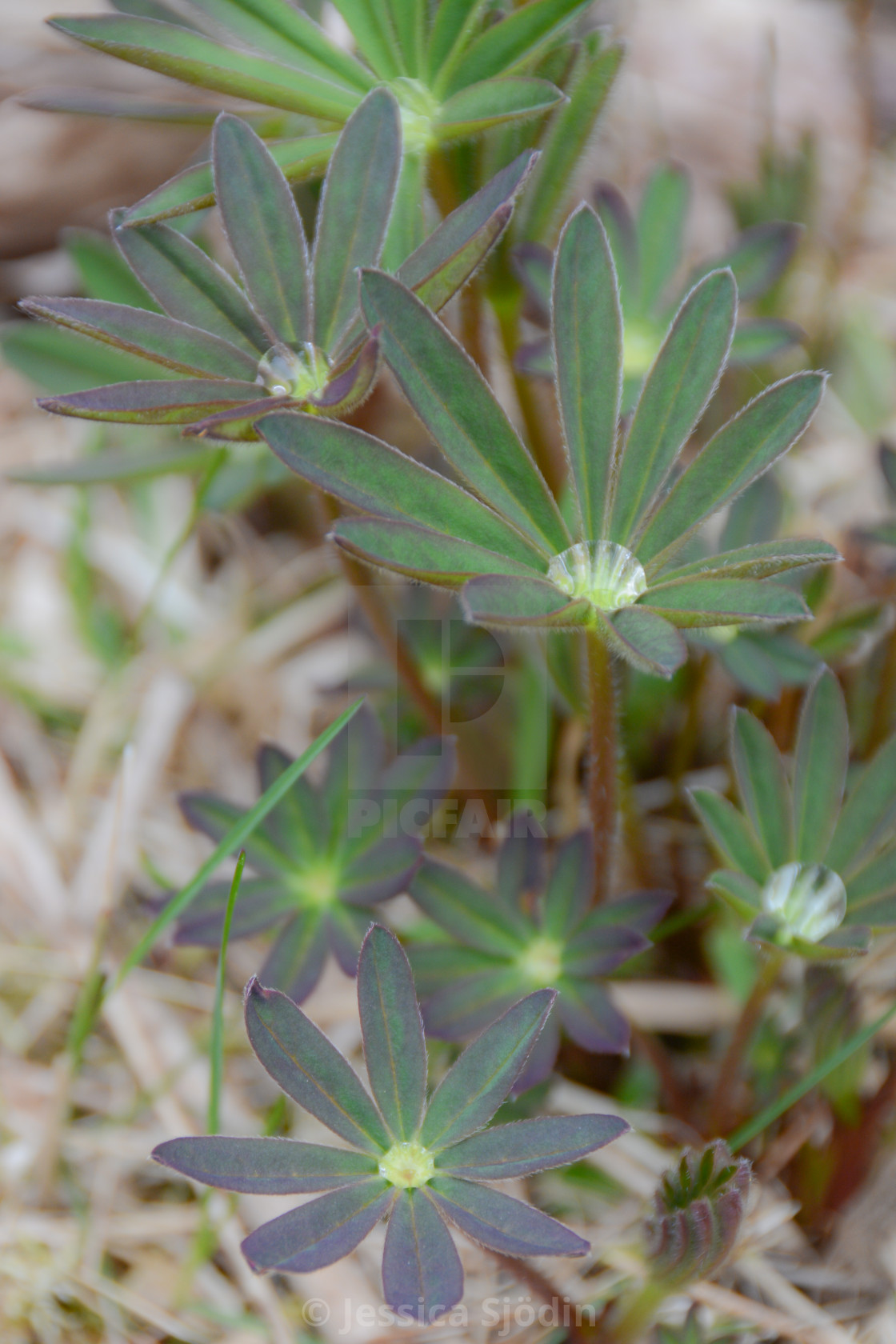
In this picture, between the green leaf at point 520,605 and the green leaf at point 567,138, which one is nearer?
the green leaf at point 520,605

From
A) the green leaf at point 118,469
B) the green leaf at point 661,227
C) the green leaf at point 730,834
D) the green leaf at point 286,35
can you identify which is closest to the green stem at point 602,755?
the green leaf at point 730,834

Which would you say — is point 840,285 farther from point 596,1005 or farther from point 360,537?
point 360,537

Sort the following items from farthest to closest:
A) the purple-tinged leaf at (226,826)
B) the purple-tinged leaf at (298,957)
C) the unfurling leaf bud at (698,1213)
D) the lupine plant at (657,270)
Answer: the lupine plant at (657,270), the purple-tinged leaf at (226,826), the purple-tinged leaf at (298,957), the unfurling leaf bud at (698,1213)

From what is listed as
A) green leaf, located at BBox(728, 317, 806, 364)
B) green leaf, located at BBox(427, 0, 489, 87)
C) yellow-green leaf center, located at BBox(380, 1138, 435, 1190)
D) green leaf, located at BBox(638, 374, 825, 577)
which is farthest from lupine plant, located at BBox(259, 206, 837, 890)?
green leaf, located at BBox(728, 317, 806, 364)

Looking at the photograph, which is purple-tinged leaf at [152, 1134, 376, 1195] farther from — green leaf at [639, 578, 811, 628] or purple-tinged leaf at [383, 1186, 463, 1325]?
green leaf at [639, 578, 811, 628]

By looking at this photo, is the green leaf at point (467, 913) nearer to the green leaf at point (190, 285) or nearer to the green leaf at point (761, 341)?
the green leaf at point (190, 285)

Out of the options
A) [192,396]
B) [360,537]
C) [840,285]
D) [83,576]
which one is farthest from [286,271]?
[840,285]
